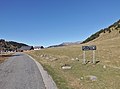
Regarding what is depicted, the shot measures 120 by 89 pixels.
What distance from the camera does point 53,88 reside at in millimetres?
13734

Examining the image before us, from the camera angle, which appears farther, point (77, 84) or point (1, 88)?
point (77, 84)

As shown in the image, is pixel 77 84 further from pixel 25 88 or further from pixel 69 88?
pixel 25 88

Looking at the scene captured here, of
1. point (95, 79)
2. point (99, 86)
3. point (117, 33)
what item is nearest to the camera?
point (99, 86)

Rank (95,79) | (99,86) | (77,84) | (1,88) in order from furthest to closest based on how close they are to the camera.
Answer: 1. (95,79)
2. (77,84)
3. (99,86)
4. (1,88)

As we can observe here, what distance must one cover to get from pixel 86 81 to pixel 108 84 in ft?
5.80

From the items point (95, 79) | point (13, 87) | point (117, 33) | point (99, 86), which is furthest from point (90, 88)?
point (117, 33)

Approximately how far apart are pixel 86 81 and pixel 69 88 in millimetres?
2437

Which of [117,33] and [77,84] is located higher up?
[117,33]

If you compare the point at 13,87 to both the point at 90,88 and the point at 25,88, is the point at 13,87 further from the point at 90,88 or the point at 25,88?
the point at 90,88

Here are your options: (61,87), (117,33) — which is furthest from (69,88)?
(117,33)

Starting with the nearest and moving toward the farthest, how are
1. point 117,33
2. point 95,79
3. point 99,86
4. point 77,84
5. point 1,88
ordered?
point 1,88, point 99,86, point 77,84, point 95,79, point 117,33

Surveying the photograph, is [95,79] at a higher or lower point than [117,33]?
lower

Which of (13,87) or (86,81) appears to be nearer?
(13,87)

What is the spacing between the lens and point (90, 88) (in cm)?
1396
